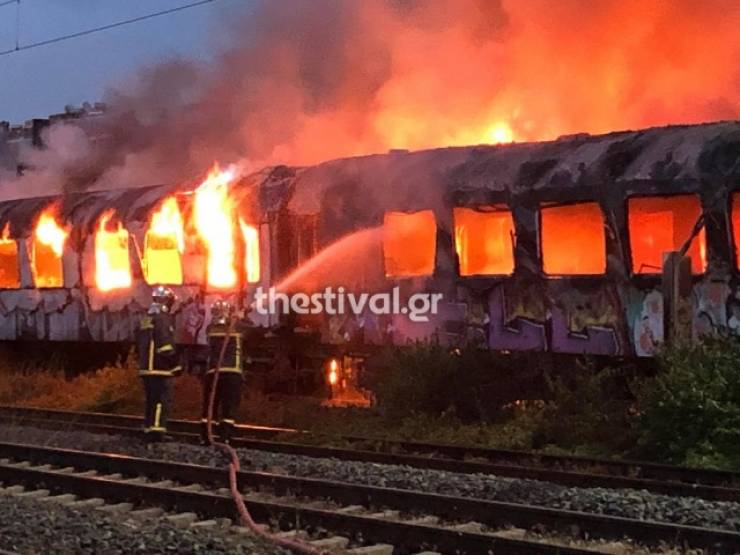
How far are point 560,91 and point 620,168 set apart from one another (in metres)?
8.94

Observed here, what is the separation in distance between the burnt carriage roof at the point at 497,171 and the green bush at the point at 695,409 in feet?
7.48

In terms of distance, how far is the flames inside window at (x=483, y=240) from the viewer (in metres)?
14.4

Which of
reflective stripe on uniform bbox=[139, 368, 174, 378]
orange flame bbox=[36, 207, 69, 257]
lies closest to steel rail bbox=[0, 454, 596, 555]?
reflective stripe on uniform bbox=[139, 368, 174, 378]

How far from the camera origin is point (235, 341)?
12.3m

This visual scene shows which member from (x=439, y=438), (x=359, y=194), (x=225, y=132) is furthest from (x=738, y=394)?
(x=225, y=132)

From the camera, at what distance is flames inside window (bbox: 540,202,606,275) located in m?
13.5

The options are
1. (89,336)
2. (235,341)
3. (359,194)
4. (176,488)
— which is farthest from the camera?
(89,336)

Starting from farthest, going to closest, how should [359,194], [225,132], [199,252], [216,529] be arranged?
[225,132], [199,252], [359,194], [216,529]

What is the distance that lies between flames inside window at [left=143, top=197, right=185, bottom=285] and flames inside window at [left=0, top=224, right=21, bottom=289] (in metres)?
3.82

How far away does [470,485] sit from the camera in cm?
933

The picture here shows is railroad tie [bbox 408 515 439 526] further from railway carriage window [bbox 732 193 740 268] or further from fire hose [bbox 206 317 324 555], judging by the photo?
railway carriage window [bbox 732 193 740 268]

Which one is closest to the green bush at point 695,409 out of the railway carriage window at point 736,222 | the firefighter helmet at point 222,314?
the railway carriage window at point 736,222

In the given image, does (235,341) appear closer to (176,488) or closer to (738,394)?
(176,488)

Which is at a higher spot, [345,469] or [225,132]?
[225,132]
